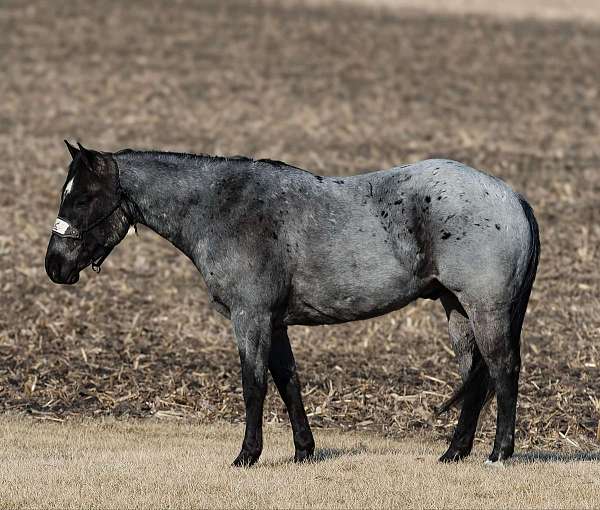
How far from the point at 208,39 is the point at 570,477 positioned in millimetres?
25964

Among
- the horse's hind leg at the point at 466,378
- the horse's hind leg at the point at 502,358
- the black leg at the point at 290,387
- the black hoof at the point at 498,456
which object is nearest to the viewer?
the horse's hind leg at the point at 502,358

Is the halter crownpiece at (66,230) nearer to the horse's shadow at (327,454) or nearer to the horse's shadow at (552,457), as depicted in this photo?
the horse's shadow at (327,454)

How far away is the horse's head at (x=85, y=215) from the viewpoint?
9.65 meters

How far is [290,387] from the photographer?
394 inches

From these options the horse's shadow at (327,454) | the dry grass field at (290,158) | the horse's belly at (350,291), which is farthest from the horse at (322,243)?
the dry grass field at (290,158)

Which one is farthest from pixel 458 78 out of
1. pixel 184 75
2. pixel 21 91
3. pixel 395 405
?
pixel 395 405

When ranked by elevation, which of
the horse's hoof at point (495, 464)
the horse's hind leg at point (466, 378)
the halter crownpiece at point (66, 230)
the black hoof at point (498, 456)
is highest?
the halter crownpiece at point (66, 230)

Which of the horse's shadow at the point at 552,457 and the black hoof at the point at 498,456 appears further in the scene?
the horse's shadow at the point at 552,457

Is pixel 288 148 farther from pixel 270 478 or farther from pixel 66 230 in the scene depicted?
pixel 270 478

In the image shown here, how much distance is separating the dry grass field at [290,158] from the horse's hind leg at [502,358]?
338 millimetres

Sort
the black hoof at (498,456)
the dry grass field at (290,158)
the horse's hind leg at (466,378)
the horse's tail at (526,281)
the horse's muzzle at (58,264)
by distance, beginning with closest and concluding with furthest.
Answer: the horse's tail at (526,281) < the black hoof at (498,456) < the horse's muzzle at (58,264) < the horse's hind leg at (466,378) < the dry grass field at (290,158)

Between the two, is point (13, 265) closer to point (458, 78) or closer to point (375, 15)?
point (458, 78)

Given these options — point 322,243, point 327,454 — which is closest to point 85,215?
point 322,243

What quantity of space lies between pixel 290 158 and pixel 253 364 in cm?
1405
